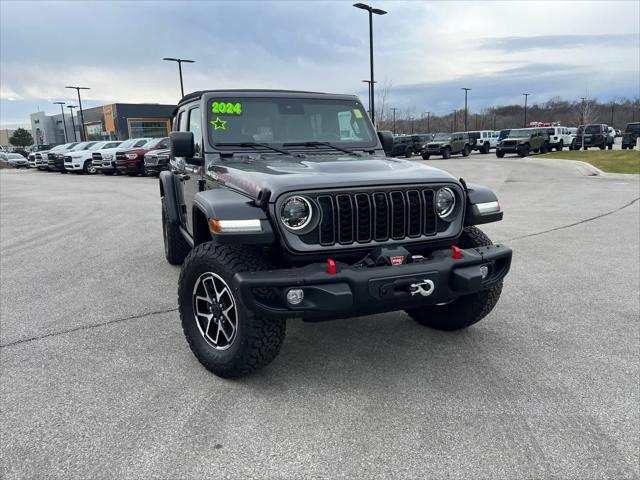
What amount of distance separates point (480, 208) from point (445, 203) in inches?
10.6

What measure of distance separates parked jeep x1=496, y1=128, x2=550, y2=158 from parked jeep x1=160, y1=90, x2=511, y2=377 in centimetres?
3049

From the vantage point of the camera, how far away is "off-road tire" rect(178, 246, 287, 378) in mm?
3045

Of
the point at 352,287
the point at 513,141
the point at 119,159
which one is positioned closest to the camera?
the point at 352,287

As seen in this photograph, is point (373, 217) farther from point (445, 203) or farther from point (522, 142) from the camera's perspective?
point (522, 142)

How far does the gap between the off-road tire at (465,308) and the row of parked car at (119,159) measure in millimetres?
15682

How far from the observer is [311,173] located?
10.8 feet

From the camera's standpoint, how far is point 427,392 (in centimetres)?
321

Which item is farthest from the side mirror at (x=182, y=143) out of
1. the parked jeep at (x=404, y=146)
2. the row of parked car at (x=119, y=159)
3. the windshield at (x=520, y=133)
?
the windshield at (x=520, y=133)

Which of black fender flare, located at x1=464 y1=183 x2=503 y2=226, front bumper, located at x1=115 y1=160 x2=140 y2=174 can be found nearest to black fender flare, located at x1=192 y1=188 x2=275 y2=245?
black fender flare, located at x1=464 y1=183 x2=503 y2=226

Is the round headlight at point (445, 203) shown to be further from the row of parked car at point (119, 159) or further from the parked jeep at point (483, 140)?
the parked jeep at point (483, 140)

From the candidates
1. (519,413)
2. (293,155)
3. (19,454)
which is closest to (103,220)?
(293,155)

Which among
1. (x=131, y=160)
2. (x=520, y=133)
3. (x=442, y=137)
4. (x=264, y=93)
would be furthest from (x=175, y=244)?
(x=520, y=133)

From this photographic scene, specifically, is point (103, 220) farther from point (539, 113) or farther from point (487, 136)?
point (539, 113)

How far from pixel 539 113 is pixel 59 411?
347 ft
